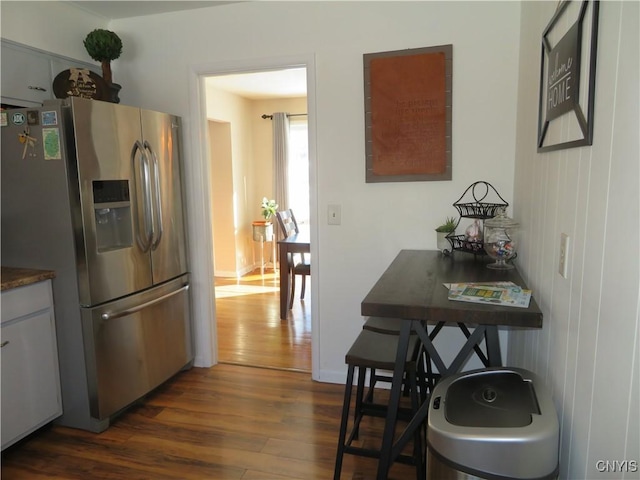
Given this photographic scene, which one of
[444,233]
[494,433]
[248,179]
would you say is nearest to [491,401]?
[494,433]

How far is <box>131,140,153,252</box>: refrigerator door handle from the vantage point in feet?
8.34

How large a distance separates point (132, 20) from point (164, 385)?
2501 mm

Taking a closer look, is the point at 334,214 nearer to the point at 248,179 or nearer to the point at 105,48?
the point at 105,48

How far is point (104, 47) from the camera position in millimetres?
2744

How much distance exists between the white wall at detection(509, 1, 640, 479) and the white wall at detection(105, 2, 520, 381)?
890mm

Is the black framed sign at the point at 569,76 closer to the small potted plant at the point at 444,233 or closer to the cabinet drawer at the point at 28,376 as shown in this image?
the small potted plant at the point at 444,233

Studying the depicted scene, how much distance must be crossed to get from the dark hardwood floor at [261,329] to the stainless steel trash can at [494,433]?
1931 millimetres

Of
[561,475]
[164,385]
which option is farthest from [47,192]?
[561,475]

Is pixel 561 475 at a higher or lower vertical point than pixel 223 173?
lower

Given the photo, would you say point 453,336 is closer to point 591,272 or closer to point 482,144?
point 482,144

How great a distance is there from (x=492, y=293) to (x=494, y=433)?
605 mm

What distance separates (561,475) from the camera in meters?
1.36

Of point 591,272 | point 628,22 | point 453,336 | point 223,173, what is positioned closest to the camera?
point 628,22

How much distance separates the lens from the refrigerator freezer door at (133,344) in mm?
2324
